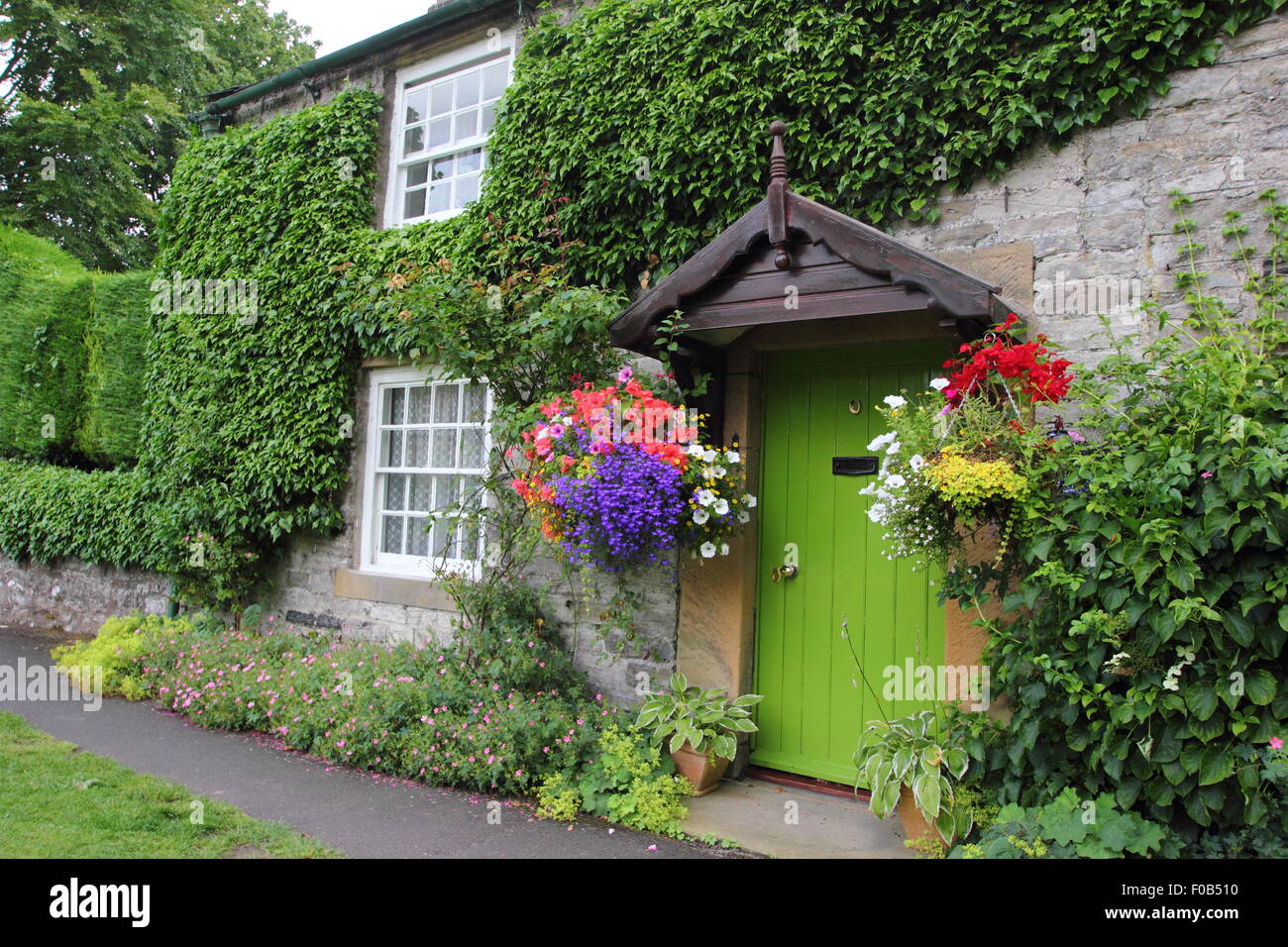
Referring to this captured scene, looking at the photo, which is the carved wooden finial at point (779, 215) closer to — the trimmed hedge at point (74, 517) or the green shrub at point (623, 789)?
the green shrub at point (623, 789)

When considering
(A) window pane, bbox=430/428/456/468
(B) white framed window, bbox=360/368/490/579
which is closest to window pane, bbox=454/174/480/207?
(B) white framed window, bbox=360/368/490/579

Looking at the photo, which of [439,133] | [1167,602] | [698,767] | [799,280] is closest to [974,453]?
[1167,602]

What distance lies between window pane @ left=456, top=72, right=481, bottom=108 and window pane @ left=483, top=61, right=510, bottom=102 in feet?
0.33

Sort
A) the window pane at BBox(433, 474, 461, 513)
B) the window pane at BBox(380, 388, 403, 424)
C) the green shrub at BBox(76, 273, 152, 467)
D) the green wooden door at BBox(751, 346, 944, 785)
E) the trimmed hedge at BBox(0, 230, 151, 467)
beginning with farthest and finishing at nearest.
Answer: the trimmed hedge at BBox(0, 230, 151, 467), the green shrub at BBox(76, 273, 152, 467), the window pane at BBox(380, 388, 403, 424), the window pane at BBox(433, 474, 461, 513), the green wooden door at BBox(751, 346, 944, 785)

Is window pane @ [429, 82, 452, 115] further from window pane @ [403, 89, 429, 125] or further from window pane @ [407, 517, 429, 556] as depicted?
window pane @ [407, 517, 429, 556]

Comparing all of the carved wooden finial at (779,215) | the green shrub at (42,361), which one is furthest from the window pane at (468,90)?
the green shrub at (42,361)

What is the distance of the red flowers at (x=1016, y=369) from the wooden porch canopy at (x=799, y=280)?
0.18 metres

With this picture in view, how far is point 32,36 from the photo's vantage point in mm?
16234

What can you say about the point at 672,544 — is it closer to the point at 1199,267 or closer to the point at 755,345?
the point at 755,345

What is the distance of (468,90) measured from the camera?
7.47 meters

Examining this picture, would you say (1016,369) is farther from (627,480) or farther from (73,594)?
(73,594)

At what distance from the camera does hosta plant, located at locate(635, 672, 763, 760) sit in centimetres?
475

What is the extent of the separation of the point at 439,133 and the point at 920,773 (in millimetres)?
6583

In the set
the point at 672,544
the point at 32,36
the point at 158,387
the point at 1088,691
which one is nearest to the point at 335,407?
the point at 158,387
